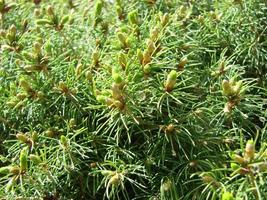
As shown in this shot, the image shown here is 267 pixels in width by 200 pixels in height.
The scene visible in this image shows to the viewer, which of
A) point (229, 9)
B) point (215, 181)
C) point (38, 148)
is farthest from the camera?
point (229, 9)

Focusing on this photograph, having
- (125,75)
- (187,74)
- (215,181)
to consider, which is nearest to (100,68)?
(125,75)

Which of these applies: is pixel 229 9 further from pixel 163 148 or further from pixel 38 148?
pixel 38 148

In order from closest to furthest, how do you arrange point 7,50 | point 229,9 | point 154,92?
1. point 154,92
2. point 7,50
3. point 229,9

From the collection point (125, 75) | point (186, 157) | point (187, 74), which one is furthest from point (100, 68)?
point (186, 157)

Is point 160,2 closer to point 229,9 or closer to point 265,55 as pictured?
point 229,9

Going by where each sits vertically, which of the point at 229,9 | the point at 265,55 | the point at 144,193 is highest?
the point at 229,9

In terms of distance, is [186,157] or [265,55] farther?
[265,55]

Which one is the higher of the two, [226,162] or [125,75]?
[125,75]
